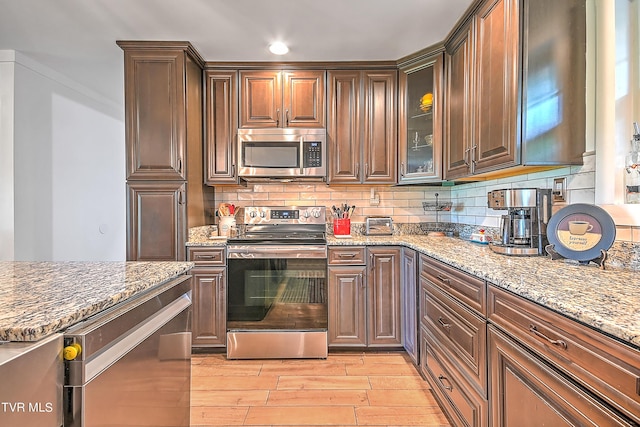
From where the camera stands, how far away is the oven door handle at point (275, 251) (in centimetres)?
238

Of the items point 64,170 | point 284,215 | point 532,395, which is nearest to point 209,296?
point 284,215

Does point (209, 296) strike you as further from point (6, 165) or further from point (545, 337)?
point (545, 337)

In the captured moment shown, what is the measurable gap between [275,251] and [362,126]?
129 centimetres

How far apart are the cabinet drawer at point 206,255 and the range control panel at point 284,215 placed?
1.87 feet

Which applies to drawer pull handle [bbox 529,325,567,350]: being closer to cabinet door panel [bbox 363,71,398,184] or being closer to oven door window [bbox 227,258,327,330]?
oven door window [bbox 227,258,327,330]

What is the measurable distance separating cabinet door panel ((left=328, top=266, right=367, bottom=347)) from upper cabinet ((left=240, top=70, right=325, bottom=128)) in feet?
4.09

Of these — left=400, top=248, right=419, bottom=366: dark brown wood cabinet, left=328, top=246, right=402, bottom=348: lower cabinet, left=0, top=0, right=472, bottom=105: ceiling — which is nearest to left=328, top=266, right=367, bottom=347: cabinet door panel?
left=328, top=246, right=402, bottom=348: lower cabinet

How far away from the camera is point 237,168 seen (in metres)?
2.61

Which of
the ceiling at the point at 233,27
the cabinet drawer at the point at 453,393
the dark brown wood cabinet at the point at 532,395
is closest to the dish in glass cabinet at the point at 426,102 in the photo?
the ceiling at the point at 233,27

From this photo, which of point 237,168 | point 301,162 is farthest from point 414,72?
point 237,168

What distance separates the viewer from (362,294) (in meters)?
2.41

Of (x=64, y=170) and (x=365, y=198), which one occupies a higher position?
(x=64, y=170)

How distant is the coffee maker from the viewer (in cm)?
163

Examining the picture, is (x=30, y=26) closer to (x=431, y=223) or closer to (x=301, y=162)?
(x=301, y=162)
